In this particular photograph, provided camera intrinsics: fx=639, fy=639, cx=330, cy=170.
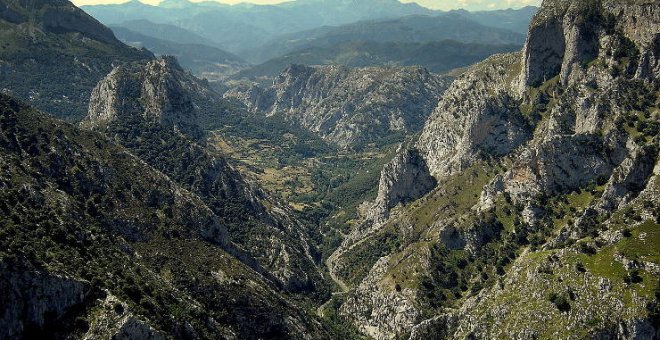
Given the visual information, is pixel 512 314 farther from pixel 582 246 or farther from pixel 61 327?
pixel 61 327

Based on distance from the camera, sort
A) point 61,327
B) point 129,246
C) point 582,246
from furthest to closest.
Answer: point 129,246 < point 582,246 < point 61,327

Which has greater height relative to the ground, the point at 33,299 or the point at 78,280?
the point at 78,280

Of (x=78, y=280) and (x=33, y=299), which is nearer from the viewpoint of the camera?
(x=33, y=299)

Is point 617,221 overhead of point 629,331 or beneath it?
overhead

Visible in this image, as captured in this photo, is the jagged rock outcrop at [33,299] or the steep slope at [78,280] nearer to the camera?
the jagged rock outcrop at [33,299]

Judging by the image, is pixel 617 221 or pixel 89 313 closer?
pixel 89 313

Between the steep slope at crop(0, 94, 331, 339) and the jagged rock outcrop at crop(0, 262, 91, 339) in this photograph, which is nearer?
the jagged rock outcrop at crop(0, 262, 91, 339)

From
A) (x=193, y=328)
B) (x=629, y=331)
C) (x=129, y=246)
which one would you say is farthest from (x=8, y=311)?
(x=629, y=331)

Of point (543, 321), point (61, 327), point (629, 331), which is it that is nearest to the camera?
point (61, 327)

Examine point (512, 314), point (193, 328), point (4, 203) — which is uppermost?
point (4, 203)

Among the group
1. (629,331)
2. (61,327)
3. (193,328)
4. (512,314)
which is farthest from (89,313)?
(629,331)
